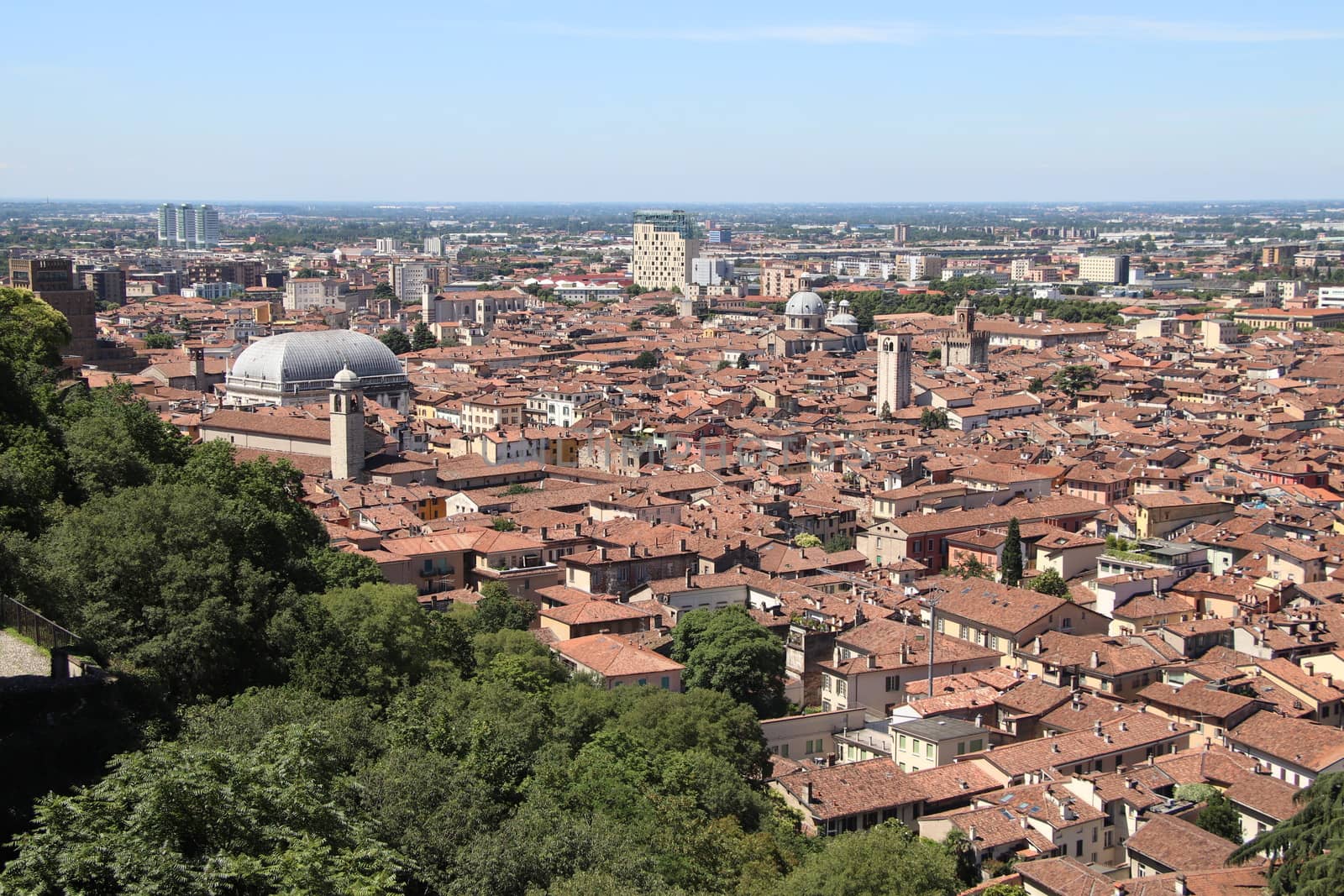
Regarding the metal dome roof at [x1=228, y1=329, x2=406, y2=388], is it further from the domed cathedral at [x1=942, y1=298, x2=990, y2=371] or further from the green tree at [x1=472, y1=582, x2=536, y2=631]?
the domed cathedral at [x1=942, y1=298, x2=990, y2=371]

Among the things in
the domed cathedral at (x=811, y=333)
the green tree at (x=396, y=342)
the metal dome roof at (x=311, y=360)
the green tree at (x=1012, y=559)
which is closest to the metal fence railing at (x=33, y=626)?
the green tree at (x=1012, y=559)

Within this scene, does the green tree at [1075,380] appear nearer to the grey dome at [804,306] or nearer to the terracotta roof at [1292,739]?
the grey dome at [804,306]

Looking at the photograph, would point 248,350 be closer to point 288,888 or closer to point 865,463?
point 865,463

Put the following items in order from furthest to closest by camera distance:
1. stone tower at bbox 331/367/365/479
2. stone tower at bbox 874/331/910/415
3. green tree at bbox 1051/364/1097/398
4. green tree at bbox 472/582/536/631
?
green tree at bbox 1051/364/1097/398 < stone tower at bbox 874/331/910/415 < stone tower at bbox 331/367/365/479 < green tree at bbox 472/582/536/631

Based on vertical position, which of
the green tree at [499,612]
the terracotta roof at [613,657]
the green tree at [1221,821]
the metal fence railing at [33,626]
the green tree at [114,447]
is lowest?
the green tree at [1221,821]

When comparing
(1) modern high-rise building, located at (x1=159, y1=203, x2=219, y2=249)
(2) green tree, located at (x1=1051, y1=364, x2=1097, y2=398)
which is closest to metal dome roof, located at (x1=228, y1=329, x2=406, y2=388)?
(2) green tree, located at (x1=1051, y1=364, x2=1097, y2=398)

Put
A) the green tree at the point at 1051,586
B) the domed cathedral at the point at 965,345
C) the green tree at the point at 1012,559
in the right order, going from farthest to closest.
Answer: the domed cathedral at the point at 965,345, the green tree at the point at 1012,559, the green tree at the point at 1051,586

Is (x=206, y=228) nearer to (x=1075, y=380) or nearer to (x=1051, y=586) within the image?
(x=1075, y=380)

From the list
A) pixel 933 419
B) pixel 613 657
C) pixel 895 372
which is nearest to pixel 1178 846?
pixel 613 657
